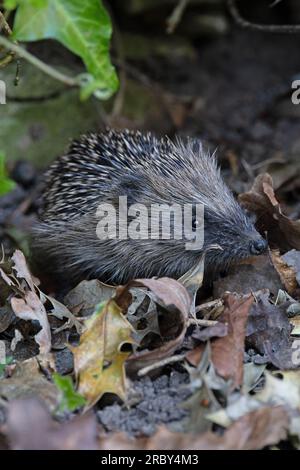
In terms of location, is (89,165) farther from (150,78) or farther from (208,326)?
(150,78)

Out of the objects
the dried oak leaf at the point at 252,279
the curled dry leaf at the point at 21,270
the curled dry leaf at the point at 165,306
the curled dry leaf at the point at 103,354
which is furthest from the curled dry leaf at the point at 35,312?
the dried oak leaf at the point at 252,279

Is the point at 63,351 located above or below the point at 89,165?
below

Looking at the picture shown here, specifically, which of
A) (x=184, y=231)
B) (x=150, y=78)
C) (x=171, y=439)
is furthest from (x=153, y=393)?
(x=150, y=78)

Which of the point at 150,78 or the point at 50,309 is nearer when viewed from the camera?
the point at 50,309

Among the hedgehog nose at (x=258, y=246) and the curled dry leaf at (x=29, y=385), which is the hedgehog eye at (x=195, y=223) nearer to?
the hedgehog nose at (x=258, y=246)

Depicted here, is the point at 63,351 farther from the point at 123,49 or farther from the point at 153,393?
the point at 123,49
